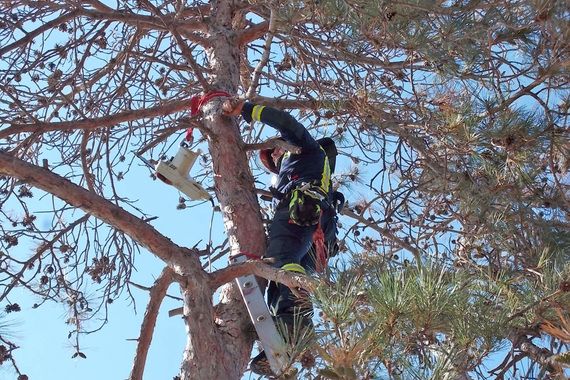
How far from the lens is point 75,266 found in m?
4.71

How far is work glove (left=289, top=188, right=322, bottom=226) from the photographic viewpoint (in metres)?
3.65

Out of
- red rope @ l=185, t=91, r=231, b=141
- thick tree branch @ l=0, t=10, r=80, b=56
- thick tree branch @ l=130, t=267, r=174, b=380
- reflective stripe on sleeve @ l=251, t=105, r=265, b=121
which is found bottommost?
thick tree branch @ l=130, t=267, r=174, b=380

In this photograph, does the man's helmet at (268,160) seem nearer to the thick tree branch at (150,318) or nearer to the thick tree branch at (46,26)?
the thick tree branch at (150,318)

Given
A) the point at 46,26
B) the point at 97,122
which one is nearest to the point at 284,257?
the point at 97,122

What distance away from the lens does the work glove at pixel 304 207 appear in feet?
12.0

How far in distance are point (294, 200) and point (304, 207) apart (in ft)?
0.20

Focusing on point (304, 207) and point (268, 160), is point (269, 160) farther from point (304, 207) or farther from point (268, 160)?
point (304, 207)

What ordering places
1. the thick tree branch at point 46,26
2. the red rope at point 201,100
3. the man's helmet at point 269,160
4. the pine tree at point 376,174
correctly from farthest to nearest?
1. the thick tree branch at point 46,26
2. the man's helmet at point 269,160
3. the red rope at point 201,100
4. the pine tree at point 376,174

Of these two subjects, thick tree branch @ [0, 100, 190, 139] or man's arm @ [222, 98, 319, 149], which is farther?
man's arm @ [222, 98, 319, 149]

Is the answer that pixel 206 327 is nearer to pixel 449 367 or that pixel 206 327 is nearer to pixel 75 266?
pixel 449 367

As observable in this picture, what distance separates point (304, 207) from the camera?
3660mm

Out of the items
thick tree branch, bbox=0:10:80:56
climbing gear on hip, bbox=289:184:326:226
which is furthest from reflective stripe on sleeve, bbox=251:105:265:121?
thick tree branch, bbox=0:10:80:56

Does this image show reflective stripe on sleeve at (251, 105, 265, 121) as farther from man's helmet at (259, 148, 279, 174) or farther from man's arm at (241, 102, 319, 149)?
man's helmet at (259, 148, 279, 174)

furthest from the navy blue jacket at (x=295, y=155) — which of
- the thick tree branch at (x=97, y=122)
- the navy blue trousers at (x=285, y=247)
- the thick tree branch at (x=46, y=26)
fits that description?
the thick tree branch at (x=46, y=26)
